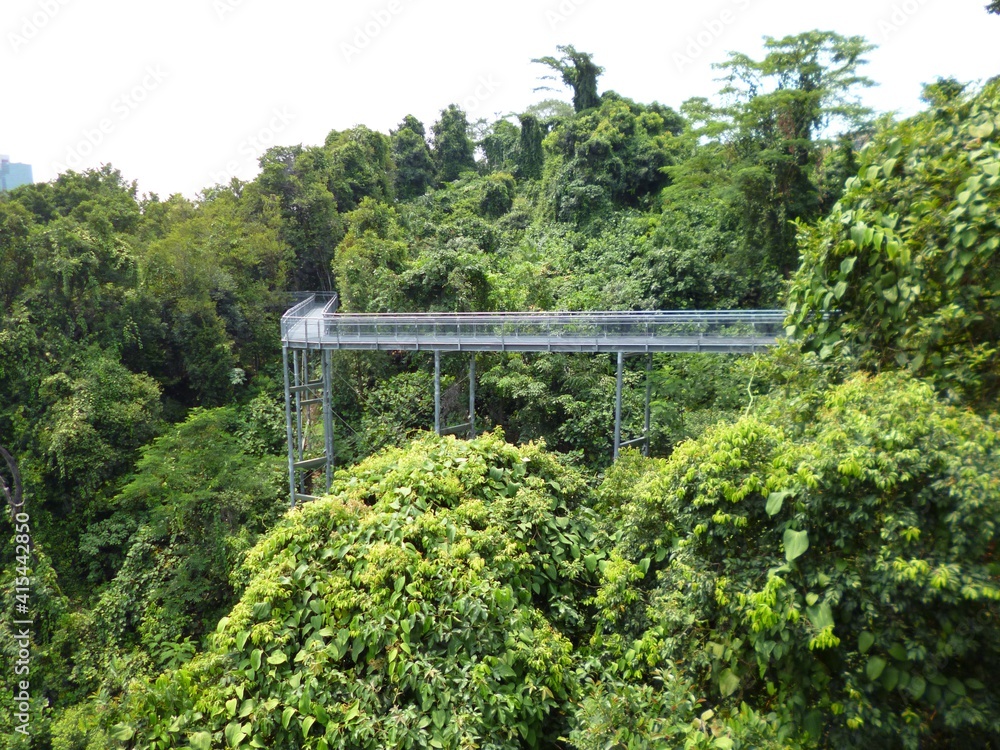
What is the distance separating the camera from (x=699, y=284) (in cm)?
1753

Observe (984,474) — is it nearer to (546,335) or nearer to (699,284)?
(546,335)

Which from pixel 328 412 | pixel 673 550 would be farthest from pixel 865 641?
pixel 328 412

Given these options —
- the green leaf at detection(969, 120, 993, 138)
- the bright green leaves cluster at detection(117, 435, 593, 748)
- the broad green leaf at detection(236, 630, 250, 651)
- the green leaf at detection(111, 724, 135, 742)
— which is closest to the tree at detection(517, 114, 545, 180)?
the bright green leaves cluster at detection(117, 435, 593, 748)

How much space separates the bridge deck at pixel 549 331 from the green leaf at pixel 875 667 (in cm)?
700

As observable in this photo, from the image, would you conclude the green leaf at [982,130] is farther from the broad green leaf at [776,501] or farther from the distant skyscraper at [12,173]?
the distant skyscraper at [12,173]

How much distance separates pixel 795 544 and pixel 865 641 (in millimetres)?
591

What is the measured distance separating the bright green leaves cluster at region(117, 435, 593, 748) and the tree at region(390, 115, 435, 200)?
31220 millimetres

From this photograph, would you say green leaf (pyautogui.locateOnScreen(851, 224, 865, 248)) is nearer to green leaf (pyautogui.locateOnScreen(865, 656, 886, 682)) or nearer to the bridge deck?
green leaf (pyautogui.locateOnScreen(865, 656, 886, 682))

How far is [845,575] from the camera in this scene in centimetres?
345

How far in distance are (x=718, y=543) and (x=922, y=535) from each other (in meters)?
1.29

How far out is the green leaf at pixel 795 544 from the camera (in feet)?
11.8

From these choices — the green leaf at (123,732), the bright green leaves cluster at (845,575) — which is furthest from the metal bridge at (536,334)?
the green leaf at (123,732)

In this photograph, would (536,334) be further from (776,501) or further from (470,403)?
(776,501)

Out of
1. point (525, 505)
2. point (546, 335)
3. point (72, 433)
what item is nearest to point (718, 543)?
point (525, 505)
